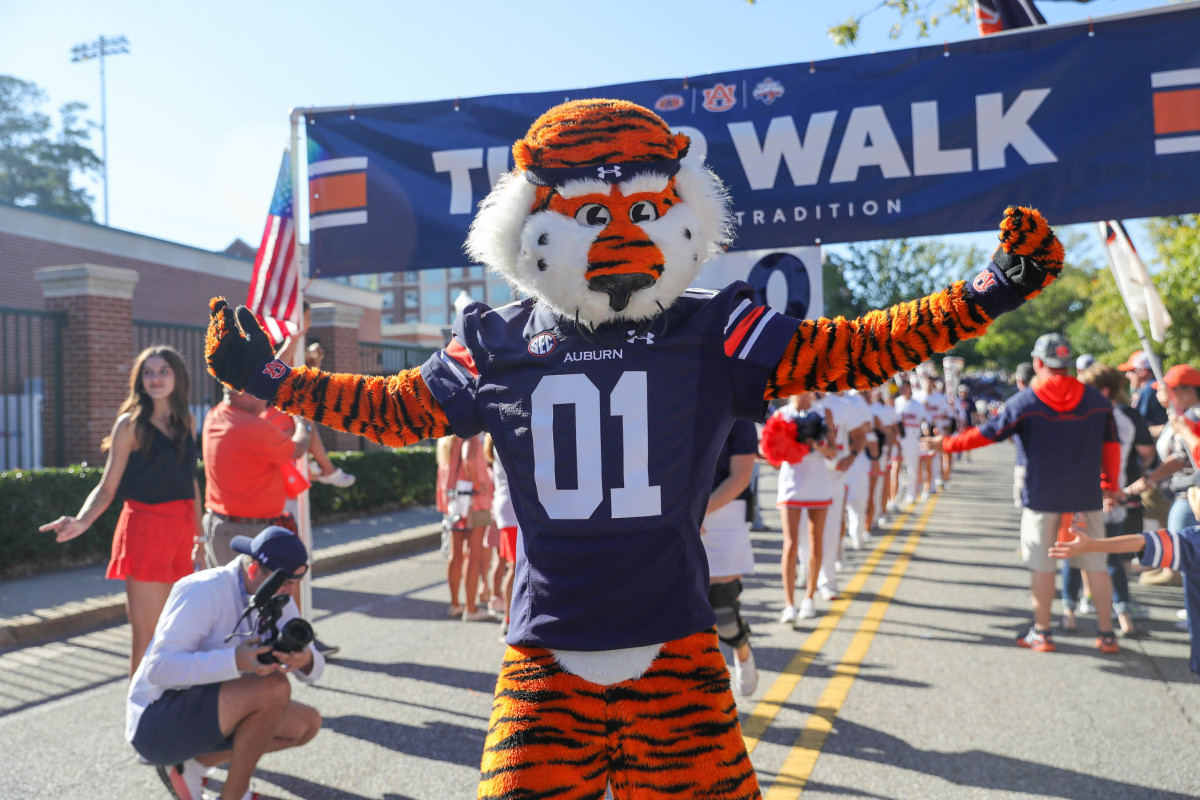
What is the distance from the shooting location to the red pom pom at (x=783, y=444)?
23.4ft

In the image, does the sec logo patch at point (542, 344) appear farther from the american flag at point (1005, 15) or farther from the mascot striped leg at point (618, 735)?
the american flag at point (1005, 15)

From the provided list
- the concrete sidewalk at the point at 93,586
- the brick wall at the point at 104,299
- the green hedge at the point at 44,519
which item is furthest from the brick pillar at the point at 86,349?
the concrete sidewalk at the point at 93,586

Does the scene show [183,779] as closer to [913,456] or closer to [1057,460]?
[1057,460]

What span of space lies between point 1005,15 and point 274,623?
5.65 metres

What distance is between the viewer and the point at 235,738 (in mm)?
3604

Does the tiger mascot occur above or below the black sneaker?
above

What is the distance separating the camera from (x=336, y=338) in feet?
55.2

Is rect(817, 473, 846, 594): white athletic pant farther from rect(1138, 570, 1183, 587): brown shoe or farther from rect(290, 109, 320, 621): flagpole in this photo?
rect(290, 109, 320, 621): flagpole

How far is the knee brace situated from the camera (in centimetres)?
492

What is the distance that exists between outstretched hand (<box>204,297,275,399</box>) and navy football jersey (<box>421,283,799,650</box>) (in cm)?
69

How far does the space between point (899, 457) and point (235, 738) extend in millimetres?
12636

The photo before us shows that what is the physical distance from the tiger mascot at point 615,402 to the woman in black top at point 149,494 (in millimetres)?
2699

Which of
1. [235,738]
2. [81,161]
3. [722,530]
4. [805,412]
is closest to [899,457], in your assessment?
[805,412]

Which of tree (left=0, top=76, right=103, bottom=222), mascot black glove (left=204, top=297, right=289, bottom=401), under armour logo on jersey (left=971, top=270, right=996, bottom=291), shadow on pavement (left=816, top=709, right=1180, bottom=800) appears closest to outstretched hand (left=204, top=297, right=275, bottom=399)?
mascot black glove (left=204, top=297, right=289, bottom=401)
